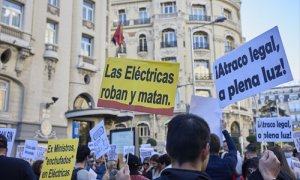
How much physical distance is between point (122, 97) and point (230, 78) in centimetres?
187

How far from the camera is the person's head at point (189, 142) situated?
2186 mm

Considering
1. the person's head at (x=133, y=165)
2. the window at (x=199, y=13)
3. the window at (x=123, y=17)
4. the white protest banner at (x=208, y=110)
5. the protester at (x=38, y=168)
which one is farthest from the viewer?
the window at (x=123, y=17)

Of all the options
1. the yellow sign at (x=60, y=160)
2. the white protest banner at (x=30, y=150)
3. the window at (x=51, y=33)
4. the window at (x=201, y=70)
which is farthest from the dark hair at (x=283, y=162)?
the window at (x=201, y=70)

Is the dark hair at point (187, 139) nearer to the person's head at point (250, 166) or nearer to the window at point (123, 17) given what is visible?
the person's head at point (250, 166)

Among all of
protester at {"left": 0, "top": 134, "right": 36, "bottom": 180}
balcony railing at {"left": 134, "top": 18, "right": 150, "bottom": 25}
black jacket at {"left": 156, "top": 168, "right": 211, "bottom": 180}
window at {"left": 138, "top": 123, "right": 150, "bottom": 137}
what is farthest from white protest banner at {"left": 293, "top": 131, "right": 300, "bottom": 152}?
balcony railing at {"left": 134, "top": 18, "right": 150, "bottom": 25}

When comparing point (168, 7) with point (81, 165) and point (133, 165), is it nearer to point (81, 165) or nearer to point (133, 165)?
point (81, 165)

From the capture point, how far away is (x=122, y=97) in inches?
230

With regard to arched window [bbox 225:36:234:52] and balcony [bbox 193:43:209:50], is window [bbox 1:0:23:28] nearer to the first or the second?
balcony [bbox 193:43:209:50]

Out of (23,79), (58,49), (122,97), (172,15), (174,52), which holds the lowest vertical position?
(122,97)

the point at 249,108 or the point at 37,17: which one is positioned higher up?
the point at 37,17

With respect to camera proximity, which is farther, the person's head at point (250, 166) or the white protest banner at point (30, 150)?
the white protest banner at point (30, 150)

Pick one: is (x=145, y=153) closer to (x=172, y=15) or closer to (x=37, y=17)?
(x=37, y=17)

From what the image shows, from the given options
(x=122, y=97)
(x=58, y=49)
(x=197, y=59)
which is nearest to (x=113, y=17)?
(x=197, y=59)

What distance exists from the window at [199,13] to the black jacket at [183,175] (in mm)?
41759
